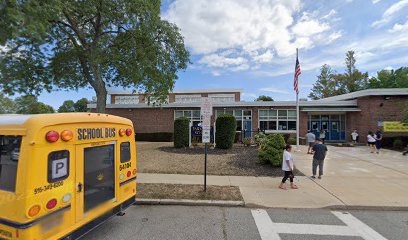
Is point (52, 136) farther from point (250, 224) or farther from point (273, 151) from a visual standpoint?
point (273, 151)

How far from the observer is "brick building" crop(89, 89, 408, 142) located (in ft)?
65.3

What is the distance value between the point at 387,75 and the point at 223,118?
128 feet

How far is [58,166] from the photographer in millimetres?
3119

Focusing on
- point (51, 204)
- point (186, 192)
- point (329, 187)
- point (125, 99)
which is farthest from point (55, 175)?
point (125, 99)

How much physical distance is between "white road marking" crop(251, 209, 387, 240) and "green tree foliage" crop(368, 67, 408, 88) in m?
40.2

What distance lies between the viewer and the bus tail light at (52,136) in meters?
2.96

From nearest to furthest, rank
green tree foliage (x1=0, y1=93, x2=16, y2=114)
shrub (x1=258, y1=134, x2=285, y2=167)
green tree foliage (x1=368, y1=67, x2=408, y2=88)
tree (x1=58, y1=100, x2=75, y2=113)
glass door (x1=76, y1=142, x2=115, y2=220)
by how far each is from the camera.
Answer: glass door (x1=76, y1=142, x2=115, y2=220) → shrub (x1=258, y1=134, x2=285, y2=167) → green tree foliage (x1=368, y1=67, x2=408, y2=88) → green tree foliage (x1=0, y1=93, x2=16, y2=114) → tree (x1=58, y1=100, x2=75, y2=113)

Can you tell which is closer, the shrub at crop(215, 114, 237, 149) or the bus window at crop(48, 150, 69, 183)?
the bus window at crop(48, 150, 69, 183)

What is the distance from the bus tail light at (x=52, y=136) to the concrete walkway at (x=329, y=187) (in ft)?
14.7

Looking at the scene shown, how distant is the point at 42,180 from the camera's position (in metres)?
2.85

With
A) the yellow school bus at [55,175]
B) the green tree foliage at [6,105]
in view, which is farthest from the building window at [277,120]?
the green tree foliage at [6,105]

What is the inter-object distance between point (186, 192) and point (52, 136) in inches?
162

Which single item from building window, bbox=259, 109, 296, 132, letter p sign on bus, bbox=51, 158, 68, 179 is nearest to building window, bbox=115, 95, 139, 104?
building window, bbox=259, 109, 296, 132

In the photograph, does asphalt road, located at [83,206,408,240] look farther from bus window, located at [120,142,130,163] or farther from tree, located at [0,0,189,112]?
tree, located at [0,0,189,112]
